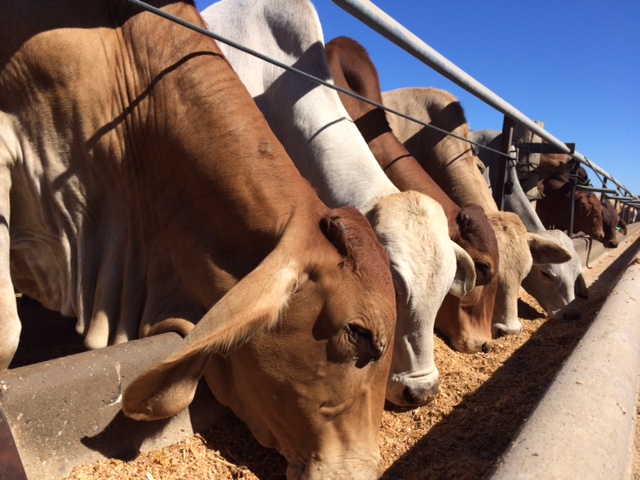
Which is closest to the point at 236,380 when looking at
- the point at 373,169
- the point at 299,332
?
the point at 299,332

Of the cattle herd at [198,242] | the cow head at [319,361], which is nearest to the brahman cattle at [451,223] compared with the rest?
the cattle herd at [198,242]

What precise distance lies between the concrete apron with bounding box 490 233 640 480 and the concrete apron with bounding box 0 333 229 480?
1.41 metres

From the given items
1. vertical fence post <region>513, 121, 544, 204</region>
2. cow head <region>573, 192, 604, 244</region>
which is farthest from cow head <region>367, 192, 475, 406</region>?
cow head <region>573, 192, 604, 244</region>

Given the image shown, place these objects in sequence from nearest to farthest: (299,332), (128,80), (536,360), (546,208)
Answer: (299,332)
(128,80)
(536,360)
(546,208)

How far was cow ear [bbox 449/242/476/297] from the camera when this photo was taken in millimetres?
3531

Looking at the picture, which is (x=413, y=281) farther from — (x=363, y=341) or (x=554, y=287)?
(x=554, y=287)

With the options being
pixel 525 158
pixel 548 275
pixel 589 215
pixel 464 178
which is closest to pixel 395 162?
pixel 464 178

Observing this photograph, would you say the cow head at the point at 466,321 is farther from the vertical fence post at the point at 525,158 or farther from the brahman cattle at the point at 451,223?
the vertical fence post at the point at 525,158

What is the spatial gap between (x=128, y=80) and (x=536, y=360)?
Answer: 12.2 feet

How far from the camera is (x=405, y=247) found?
2932 millimetres

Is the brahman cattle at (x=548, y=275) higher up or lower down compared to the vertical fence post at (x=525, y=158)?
lower down

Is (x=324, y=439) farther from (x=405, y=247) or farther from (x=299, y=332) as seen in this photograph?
(x=405, y=247)

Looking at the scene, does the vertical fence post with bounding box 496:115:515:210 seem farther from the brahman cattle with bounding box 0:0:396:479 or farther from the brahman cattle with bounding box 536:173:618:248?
the brahman cattle with bounding box 0:0:396:479

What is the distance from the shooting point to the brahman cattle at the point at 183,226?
208 centimetres
